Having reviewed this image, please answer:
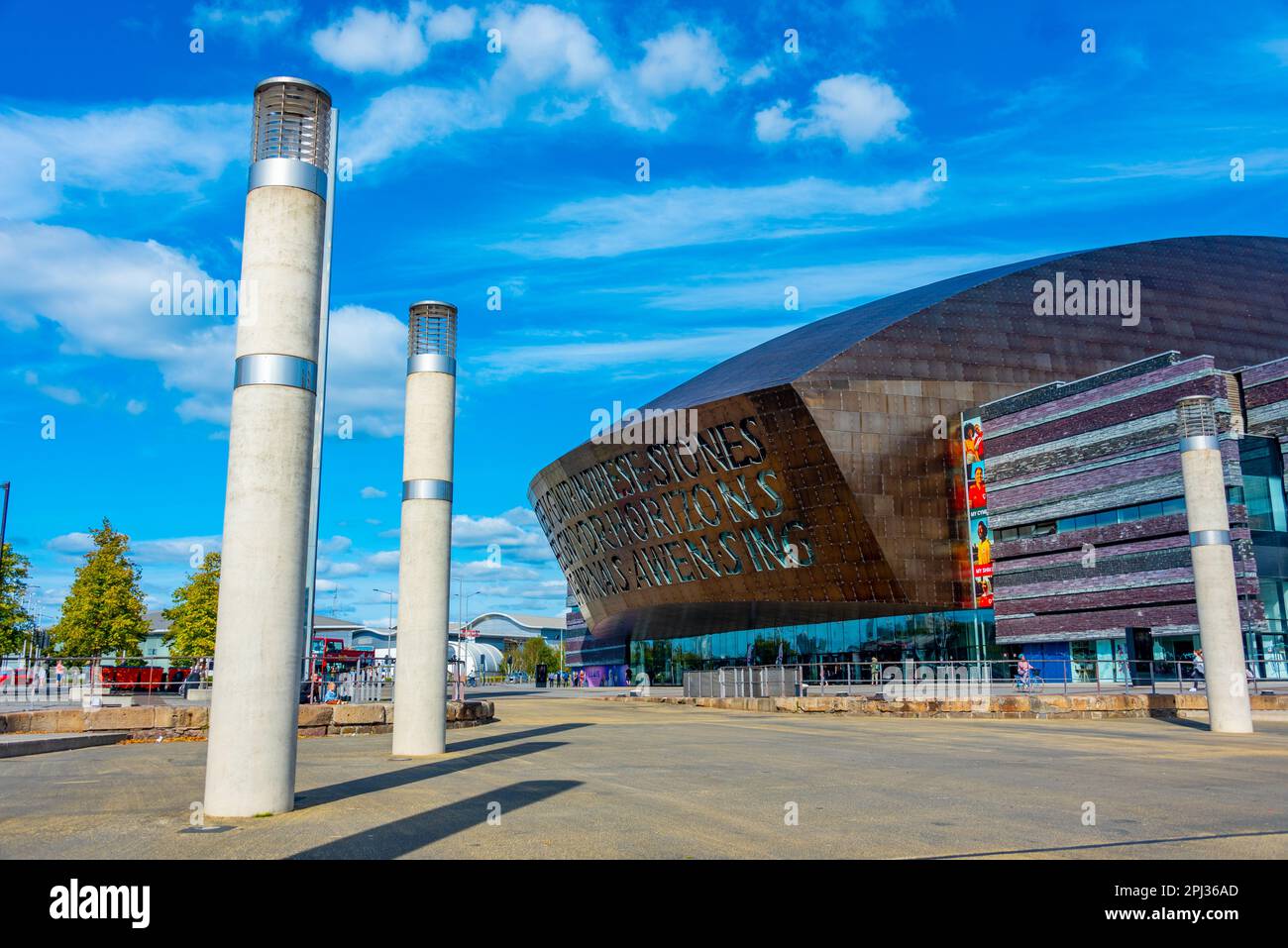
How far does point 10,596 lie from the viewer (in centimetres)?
5422

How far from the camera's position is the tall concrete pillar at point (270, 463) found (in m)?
9.69

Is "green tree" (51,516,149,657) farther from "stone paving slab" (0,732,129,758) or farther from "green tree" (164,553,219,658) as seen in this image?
"stone paving slab" (0,732,129,758)

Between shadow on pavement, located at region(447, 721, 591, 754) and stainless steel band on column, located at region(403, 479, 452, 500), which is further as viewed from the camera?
shadow on pavement, located at region(447, 721, 591, 754)

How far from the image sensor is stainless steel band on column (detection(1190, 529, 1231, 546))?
24109 millimetres

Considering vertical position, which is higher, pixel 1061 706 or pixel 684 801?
pixel 684 801

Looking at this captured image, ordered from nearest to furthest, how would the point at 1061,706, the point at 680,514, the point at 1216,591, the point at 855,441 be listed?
the point at 1216,591 → the point at 1061,706 → the point at 855,441 → the point at 680,514

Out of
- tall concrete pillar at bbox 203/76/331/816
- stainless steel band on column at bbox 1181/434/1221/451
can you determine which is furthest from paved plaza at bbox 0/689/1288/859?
stainless steel band on column at bbox 1181/434/1221/451

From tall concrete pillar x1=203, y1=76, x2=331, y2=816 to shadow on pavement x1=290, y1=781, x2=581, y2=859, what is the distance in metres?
1.67

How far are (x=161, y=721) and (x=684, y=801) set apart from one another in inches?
620
